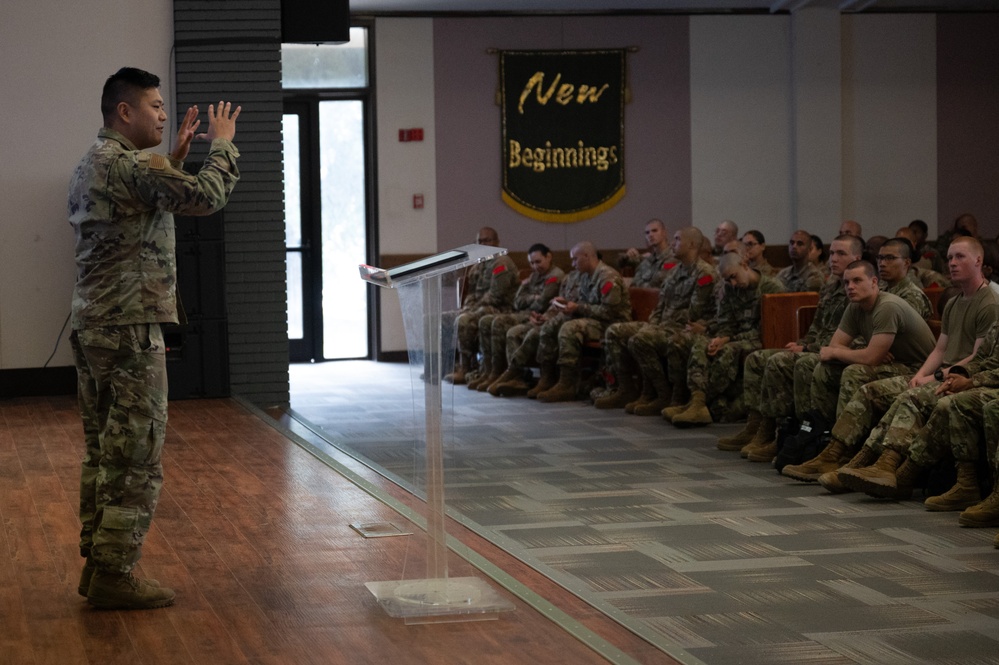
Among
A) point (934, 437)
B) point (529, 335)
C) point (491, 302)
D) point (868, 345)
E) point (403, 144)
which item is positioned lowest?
point (934, 437)

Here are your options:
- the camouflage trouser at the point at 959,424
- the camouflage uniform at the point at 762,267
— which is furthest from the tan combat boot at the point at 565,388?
the camouflage trouser at the point at 959,424

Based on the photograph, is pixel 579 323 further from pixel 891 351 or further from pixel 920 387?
pixel 920 387

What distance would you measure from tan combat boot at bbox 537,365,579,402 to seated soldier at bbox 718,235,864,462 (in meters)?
2.37

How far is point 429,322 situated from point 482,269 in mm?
7310

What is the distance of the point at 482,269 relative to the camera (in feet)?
35.3

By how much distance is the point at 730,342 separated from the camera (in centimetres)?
763

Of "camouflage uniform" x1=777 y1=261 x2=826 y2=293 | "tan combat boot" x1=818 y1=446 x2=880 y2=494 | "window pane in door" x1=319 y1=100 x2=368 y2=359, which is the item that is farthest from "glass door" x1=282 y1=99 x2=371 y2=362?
"tan combat boot" x1=818 y1=446 x2=880 y2=494

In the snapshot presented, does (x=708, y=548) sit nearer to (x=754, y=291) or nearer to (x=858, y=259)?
(x=858, y=259)

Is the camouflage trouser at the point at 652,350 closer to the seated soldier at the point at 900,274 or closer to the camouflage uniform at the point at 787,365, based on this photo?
the camouflage uniform at the point at 787,365

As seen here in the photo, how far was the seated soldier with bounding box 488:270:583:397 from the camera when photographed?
9320 millimetres

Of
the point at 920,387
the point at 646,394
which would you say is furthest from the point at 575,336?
the point at 920,387

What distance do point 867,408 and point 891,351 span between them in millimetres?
420

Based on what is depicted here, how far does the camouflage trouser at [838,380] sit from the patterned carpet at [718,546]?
15.8 inches

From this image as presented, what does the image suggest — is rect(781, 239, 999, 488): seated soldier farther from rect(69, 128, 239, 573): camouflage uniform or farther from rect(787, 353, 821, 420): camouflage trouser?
rect(69, 128, 239, 573): camouflage uniform
